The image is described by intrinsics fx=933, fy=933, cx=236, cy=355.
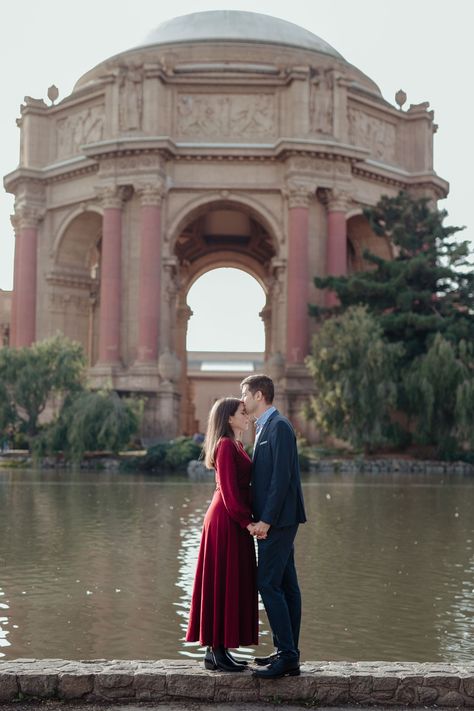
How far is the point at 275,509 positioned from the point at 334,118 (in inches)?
1626

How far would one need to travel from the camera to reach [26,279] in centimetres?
4978

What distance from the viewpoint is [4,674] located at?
542cm

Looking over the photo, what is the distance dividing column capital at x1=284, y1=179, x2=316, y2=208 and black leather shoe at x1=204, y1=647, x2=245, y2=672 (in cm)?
3955

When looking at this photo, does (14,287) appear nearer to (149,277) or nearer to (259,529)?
(149,277)

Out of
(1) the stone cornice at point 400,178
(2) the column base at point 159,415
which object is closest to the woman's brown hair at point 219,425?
(2) the column base at point 159,415

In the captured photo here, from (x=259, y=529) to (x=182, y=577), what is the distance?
5.30 m

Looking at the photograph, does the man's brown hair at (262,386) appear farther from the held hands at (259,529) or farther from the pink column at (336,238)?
the pink column at (336,238)

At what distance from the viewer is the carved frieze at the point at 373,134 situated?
48.0 metres

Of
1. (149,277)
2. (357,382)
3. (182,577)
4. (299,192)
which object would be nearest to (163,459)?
(357,382)

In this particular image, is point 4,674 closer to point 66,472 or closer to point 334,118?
point 66,472

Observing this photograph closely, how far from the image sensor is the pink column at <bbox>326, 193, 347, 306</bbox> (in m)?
45.2

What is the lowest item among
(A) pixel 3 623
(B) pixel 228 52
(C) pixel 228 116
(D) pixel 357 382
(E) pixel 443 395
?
(A) pixel 3 623

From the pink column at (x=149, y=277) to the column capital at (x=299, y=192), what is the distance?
6.12 metres

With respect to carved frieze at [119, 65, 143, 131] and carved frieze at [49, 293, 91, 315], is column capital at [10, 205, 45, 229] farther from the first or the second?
carved frieze at [119, 65, 143, 131]
